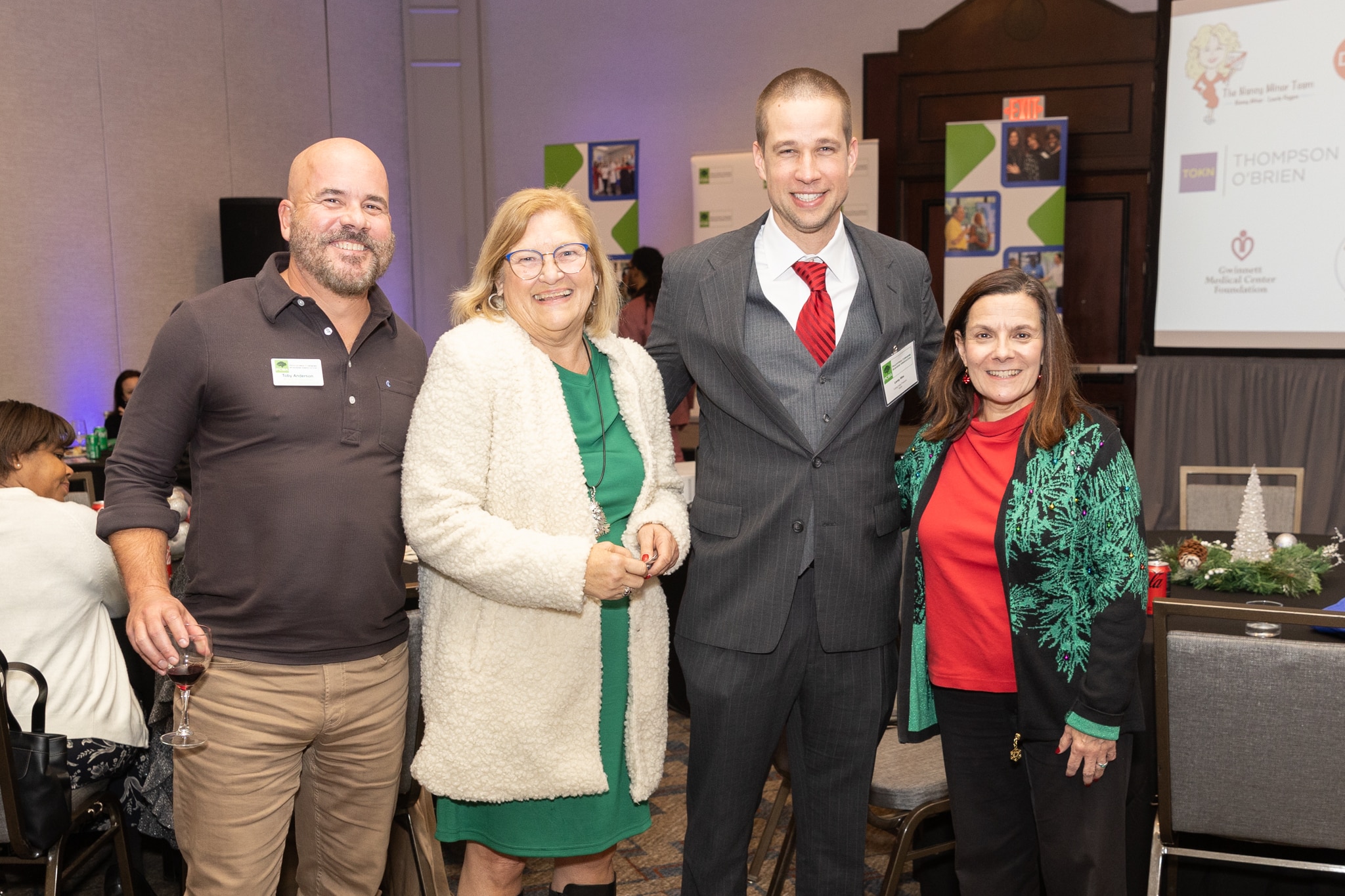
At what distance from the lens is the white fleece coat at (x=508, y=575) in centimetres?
187

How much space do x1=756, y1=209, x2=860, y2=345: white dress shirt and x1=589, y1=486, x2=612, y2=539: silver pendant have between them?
480 mm

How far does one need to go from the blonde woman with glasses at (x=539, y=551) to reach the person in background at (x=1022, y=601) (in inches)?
20.2

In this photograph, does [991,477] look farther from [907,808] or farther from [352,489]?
[352,489]

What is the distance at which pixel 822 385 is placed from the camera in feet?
6.42

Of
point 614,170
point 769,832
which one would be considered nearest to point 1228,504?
point 769,832

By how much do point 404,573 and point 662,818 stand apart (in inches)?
43.3

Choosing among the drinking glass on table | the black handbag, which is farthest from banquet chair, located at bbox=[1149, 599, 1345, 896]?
the black handbag

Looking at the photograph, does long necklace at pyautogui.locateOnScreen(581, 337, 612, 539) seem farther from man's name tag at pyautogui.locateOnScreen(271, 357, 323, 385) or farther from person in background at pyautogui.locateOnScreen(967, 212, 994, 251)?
person in background at pyautogui.locateOnScreen(967, 212, 994, 251)

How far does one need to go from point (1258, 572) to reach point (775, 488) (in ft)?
5.06

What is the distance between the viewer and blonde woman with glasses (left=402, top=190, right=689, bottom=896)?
1881mm

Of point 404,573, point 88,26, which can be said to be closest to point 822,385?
point 404,573

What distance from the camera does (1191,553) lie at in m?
2.88

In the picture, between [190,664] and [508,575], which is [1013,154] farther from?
[190,664]

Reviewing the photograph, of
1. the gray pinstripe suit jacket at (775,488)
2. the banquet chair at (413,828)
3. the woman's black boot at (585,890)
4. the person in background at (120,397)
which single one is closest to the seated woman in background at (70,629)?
the banquet chair at (413,828)
